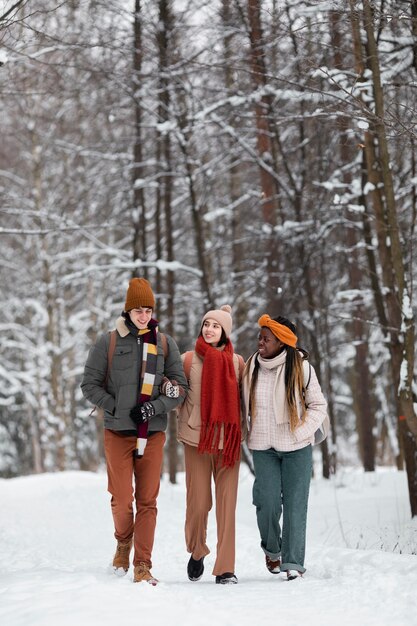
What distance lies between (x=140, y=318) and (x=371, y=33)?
12.5 feet

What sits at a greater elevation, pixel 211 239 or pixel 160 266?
pixel 211 239

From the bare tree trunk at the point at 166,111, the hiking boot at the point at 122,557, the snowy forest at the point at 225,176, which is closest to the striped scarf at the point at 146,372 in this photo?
the hiking boot at the point at 122,557

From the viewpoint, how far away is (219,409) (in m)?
5.31

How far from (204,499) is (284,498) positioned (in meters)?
0.56

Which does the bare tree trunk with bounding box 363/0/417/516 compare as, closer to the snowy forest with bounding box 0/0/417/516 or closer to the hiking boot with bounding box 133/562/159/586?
the snowy forest with bounding box 0/0/417/516

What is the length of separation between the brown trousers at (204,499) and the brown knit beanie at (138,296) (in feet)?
3.46

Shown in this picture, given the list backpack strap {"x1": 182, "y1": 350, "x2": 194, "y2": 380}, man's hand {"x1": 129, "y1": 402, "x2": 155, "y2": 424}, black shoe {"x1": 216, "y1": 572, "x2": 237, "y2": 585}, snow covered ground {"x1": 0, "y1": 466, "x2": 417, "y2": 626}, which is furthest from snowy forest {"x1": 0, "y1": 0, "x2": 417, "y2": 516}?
black shoe {"x1": 216, "y1": 572, "x2": 237, "y2": 585}

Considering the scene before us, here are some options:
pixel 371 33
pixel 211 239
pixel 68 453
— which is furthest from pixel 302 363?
pixel 68 453

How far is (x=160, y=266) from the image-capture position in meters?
12.7

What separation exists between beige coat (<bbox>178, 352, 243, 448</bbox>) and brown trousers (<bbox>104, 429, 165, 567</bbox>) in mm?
218

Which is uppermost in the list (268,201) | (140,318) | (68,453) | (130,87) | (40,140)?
(40,140)

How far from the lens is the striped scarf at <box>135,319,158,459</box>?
5.14m

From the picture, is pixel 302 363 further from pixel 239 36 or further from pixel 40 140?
pixel 40 140

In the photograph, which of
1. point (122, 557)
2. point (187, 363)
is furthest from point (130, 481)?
point (187, 363)
